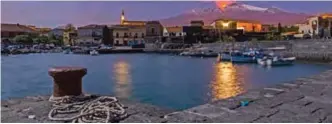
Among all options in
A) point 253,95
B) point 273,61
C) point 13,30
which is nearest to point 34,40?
point 13,30

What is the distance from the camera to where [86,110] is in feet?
9.02

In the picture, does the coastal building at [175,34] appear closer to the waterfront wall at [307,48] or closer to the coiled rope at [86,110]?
the waterfront wall at [307,48]

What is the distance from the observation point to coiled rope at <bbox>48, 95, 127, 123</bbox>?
8.56 feet

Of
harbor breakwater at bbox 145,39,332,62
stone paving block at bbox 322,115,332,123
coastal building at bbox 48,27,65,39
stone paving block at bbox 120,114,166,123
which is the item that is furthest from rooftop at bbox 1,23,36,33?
stone paving block at bbox 322,115,332,123

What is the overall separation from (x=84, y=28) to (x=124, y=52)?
14333mm

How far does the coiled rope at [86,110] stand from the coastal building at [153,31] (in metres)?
59.3

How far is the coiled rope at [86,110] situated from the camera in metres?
2.61

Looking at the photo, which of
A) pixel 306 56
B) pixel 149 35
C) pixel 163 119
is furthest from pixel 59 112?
pixel 149 35

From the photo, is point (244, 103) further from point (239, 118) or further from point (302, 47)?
point (302, 47)

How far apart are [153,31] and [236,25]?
1526cm

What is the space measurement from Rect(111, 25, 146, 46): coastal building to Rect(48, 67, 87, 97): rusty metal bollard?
6033 cm

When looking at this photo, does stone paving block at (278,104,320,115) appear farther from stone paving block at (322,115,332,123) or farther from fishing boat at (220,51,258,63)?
fishing boat at (220,51,258,63)

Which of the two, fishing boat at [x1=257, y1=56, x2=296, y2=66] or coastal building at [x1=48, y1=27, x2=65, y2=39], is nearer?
fishing boat at [x1=257, y1=56, x2=296, y2=66]

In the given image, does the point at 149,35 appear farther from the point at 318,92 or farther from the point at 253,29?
the point at 318,92
